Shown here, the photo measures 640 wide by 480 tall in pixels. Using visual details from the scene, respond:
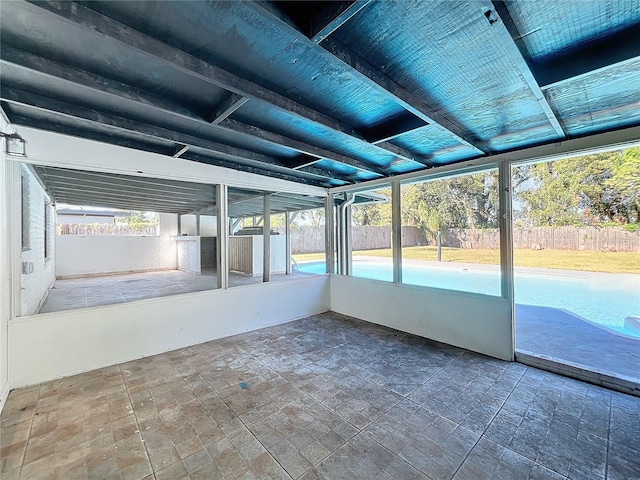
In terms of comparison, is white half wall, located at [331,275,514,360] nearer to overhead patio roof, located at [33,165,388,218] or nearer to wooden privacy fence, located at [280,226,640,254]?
wooden privacy fence, located at [280,226,640,254]

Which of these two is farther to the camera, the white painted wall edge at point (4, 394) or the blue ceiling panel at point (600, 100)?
the white painted wall edge at point (4, 394)

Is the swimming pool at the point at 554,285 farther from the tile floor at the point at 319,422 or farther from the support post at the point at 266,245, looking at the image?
the support post at the point at 266,245

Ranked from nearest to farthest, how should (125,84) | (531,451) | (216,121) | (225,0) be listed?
(225,0) → (531,451) → (125,84) → (216,121)

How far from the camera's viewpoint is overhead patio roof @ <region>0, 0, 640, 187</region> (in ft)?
4.16

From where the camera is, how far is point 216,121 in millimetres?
2215

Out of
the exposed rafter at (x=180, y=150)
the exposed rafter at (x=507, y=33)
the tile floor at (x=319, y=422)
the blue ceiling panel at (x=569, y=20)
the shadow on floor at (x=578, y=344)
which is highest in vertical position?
the exposed rafter at (x=180, y=150)

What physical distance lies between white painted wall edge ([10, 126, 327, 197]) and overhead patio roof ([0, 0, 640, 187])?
132 mm

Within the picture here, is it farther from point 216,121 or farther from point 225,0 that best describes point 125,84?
point 225,0

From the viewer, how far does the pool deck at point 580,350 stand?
8.43 feet

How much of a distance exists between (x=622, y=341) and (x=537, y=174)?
440 cm

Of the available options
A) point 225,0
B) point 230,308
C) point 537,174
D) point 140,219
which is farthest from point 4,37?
point 140,219

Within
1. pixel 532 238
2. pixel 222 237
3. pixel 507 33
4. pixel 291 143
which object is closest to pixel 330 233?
pixel 222 237

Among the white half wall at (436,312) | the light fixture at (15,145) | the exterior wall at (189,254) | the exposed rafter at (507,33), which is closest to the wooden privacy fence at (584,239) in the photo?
the white half wall at (436,312)

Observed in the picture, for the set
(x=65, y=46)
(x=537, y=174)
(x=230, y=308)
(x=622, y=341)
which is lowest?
(x=622, y=341)
